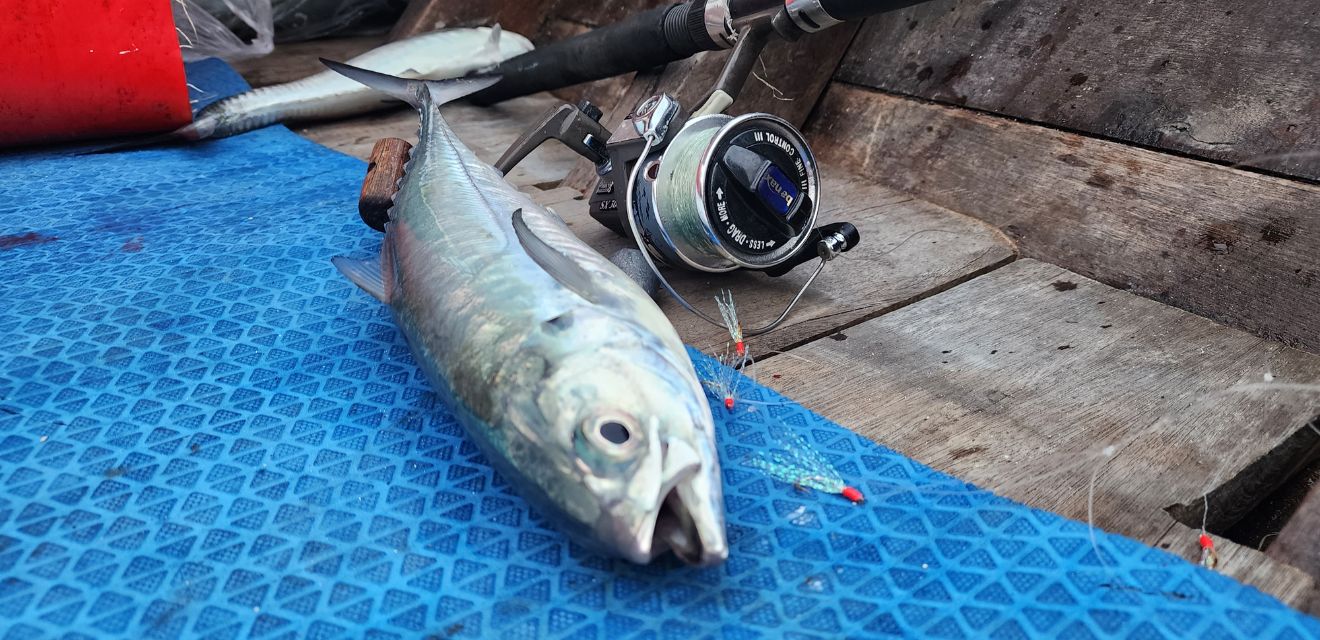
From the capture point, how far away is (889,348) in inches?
85.2

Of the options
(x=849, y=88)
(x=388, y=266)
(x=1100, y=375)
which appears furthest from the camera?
(x=849, y=88)

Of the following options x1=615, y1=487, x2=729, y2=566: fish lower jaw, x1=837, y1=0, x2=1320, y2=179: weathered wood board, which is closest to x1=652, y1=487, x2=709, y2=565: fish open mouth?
x1=615, y1=487, x2=729, y2=566: fish lower jaw

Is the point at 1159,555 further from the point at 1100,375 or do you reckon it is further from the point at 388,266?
the point at 388,266

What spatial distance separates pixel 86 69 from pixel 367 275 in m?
2.19

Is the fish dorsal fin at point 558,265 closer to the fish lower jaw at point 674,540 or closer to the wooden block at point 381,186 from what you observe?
the fish lower jaw at point 674,540

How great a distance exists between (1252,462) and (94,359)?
2.47 m

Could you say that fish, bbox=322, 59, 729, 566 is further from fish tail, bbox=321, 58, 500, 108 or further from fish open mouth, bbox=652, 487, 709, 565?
fish tail, bbox=321, 58, 500, 108

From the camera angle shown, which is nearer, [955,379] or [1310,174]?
[955,379]

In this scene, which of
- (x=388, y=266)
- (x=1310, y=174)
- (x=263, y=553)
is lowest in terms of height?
(x=263, y=553)

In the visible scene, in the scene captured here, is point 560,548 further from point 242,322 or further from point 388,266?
point 242,322

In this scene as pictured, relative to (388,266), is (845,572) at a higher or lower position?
lower

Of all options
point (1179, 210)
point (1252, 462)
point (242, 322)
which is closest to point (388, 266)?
point (242, 322)

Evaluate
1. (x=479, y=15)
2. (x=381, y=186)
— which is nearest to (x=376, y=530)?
(x=381, y=186)

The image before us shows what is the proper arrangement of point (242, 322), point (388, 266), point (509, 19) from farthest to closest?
1. point (509, 19)
2. point (242, 322)
3. point (388, 266)
